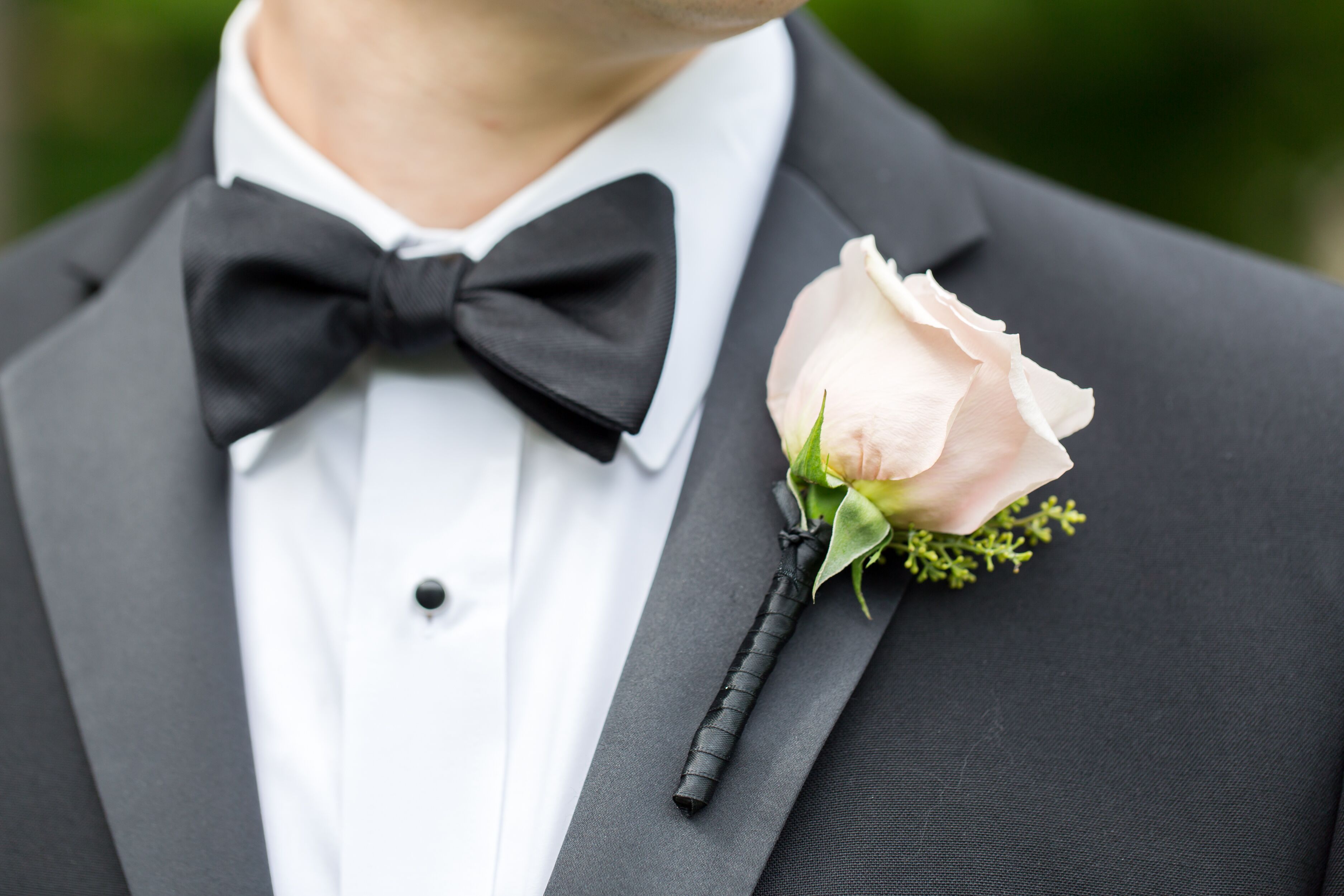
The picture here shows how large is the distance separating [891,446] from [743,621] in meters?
0.26

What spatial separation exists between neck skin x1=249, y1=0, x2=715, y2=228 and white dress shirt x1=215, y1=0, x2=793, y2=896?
0.04 metres

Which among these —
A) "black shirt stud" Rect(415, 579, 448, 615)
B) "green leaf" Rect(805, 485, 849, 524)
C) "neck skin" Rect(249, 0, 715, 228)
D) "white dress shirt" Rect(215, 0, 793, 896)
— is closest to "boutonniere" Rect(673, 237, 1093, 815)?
"green leaf" Rect(805, 485, 849, 524)

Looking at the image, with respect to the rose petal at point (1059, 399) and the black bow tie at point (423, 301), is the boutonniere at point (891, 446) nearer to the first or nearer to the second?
the rose petal at point (1059, 399)

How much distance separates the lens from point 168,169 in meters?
1.66

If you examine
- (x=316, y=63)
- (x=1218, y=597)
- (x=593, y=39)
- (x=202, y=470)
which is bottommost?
(x=202, y=470)

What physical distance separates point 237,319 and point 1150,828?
3.83 ft

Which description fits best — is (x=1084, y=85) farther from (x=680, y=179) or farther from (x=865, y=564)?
(x=865, y=564)

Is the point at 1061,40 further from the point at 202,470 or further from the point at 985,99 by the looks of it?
the point at 202,470

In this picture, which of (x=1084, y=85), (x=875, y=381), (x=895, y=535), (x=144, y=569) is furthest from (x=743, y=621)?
(x=1084, y=85)

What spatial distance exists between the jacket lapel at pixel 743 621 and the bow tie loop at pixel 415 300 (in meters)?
0.33

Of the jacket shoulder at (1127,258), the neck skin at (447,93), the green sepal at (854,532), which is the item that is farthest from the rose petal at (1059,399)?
the neck skin at (447,93)

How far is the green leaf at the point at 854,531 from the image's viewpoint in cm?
105

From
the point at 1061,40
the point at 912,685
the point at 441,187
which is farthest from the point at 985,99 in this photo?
the point at 912,685

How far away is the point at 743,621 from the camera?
116cm
